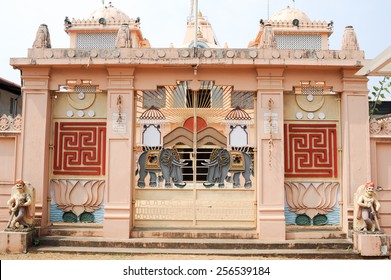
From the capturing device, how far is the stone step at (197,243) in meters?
7.62

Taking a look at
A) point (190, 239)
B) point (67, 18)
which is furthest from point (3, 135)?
point (67, 18)

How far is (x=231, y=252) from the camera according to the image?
7.40 m

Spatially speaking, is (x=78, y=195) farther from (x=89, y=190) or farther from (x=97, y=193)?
(x=97, y=193)

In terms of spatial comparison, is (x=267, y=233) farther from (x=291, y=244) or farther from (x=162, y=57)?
(x=162, y=57)

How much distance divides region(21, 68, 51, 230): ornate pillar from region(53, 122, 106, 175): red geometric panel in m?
0.23

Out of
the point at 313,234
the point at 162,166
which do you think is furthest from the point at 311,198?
the point at 162,166

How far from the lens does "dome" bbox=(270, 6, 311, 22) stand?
21.9 metres

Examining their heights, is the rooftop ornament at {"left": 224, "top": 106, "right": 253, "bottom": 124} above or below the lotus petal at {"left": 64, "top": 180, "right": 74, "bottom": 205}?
above

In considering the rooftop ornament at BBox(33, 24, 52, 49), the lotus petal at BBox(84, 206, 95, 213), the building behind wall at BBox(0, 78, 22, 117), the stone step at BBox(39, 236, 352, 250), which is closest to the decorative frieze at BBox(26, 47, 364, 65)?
the rooftop ornament at BBox(33, 24, 52, 49)

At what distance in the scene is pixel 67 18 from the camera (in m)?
22.1

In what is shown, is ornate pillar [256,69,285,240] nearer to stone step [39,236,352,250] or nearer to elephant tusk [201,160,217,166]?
stone step [39,236,352,250]

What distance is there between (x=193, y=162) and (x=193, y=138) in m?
0.50

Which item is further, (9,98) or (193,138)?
(9,98)

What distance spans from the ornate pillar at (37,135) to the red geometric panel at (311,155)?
481 centimetres
